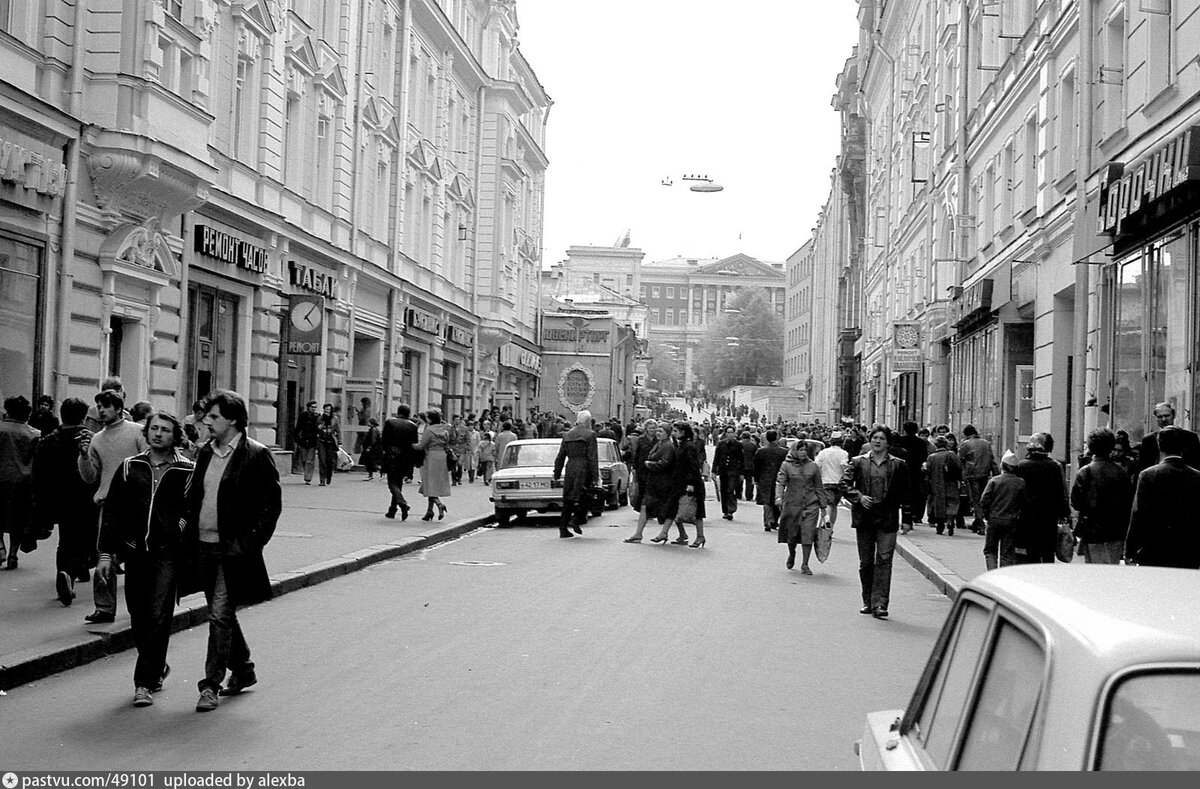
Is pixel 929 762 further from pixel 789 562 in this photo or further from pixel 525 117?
pixel 525 117

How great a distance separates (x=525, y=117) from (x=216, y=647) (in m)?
51.7

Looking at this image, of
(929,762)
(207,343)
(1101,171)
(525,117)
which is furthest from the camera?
(525,117)

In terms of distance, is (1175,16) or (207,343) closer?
(1175,16)

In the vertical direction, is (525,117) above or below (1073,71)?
above

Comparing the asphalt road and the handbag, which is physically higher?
the handbag

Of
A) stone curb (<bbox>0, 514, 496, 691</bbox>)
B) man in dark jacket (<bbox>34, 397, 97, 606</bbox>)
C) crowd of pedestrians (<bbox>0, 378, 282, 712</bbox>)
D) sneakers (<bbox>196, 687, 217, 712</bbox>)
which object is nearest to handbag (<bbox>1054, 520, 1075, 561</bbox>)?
stone curb (<bbox>0, 514, 496, 691</bbox>)

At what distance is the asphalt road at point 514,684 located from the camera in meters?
6.58

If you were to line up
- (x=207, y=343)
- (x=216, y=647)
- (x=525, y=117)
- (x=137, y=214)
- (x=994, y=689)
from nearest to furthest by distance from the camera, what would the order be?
(x=994, y=689) → (x=216, y=647) → (x=137, y=214) → (x=207, y=343) → (x=525, y=117)

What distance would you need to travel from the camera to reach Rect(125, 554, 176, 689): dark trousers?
779 centimetres

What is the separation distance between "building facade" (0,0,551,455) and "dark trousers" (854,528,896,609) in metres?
11.2

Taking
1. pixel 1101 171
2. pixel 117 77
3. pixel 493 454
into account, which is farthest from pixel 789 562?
pixel 493 454

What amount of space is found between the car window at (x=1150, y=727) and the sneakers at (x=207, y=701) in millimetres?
5960

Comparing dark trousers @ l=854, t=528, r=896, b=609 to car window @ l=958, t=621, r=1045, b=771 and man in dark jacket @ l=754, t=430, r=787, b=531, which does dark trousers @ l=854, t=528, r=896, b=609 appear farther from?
man in dark jacket @ l=754, t=430, r=787, b=531

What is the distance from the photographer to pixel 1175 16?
54.4 ft
